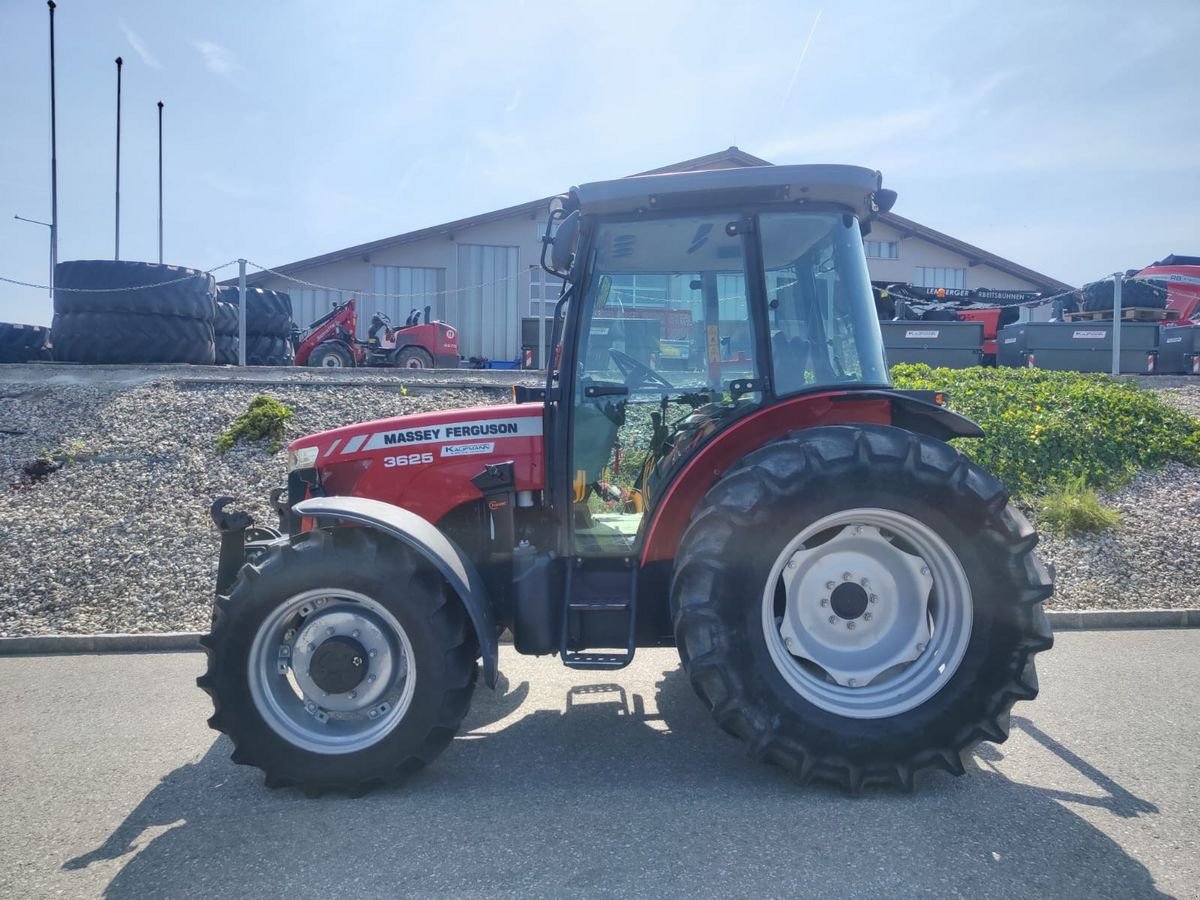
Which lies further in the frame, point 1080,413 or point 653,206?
point 1080,413

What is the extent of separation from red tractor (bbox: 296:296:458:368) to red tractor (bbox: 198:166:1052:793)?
16196mm

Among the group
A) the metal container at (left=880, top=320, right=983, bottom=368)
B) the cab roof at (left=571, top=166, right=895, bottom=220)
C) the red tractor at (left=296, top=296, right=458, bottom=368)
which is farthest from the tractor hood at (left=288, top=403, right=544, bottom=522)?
the red tractor at (left=296, top=296, right=458, bottom=368)

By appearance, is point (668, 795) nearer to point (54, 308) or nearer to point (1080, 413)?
point (1080, 413)

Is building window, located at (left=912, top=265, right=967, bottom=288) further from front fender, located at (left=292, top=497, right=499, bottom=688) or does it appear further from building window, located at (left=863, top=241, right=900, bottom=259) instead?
front fender, located at (left=292, top=497, right=499, bottom=688)

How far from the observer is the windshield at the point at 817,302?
12.9ft

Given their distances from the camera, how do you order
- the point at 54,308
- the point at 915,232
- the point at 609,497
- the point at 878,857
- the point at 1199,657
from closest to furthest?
1. the point at 878,857
2. the point at 609,497
3. the point at 1199,657
4. the point at 54,308
5. the point at 915,232

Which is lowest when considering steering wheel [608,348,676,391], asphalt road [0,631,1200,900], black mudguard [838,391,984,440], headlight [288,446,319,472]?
asphalt road [0,631,1200,900]

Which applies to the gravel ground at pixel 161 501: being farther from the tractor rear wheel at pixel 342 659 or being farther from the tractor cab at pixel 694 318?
the tractor cab at pixel 694 318

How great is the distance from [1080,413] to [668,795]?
8162mm

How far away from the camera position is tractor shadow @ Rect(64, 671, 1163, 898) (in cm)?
285

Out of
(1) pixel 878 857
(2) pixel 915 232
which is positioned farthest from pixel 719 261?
(2) pixel 915 232

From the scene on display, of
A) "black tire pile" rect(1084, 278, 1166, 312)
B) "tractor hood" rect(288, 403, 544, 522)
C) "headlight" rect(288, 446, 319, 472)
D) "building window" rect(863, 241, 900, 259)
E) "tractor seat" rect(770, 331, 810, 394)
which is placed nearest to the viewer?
"tractor seat" rect(770, 331, 810, 394)

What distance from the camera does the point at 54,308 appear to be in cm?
1241

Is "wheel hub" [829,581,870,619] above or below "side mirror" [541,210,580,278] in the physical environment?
below
